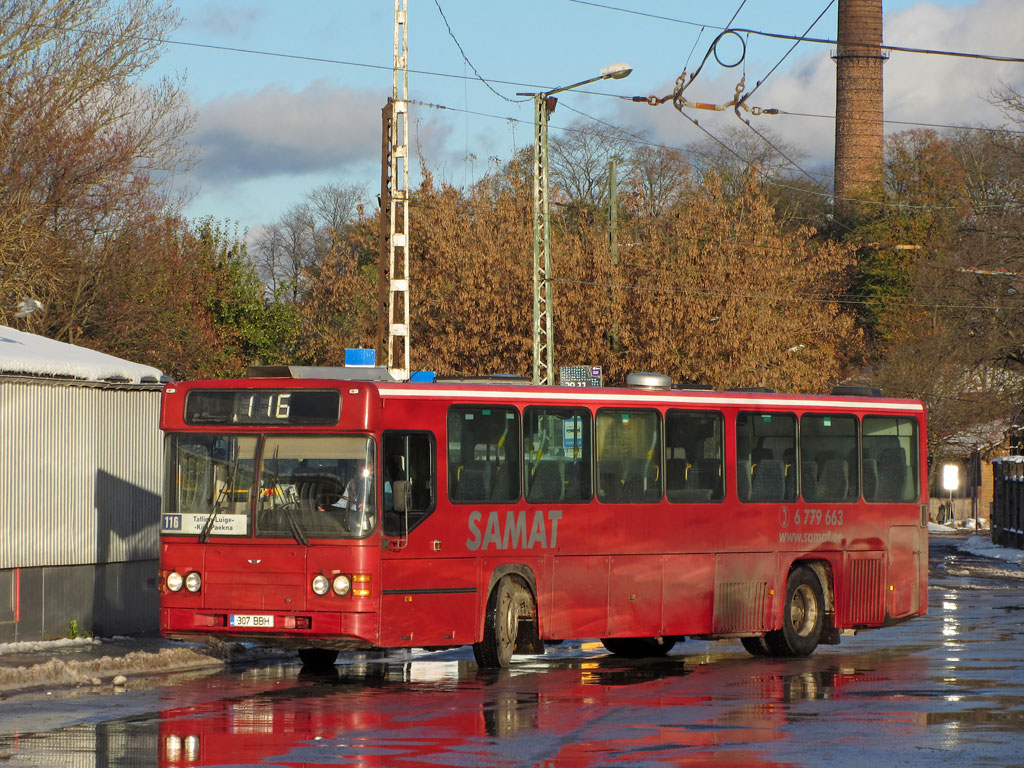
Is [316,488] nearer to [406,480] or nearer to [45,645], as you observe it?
[406,480]

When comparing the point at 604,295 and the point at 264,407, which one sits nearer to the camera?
the point at 264,407

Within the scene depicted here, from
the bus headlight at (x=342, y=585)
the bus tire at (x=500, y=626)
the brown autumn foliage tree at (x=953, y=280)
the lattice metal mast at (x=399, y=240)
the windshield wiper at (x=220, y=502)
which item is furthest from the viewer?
the brown autumn foliage tree at (x=953, y=280)

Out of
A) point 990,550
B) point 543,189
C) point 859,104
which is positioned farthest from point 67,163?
point 859,104

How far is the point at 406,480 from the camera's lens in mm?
15102

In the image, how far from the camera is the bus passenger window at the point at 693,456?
695 inches

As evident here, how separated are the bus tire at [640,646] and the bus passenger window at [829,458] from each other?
90.8 inches

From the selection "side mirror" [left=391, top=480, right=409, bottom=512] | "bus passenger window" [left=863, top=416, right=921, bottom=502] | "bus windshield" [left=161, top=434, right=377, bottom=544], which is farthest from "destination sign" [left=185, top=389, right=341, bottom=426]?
"bus passenger window" [left=863, top=416, right=921, bottom=502]

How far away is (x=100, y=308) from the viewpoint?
110 feet

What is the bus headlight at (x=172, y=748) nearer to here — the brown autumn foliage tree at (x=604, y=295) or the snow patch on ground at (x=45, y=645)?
the snow patch on ground at (x=45, y=645)

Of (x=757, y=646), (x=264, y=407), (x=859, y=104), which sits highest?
(x=859, y=104)

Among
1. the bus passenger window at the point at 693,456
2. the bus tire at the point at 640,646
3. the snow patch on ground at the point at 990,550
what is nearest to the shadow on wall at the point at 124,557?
the bus tire at the point at 640,646

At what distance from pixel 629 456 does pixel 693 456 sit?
3.24ft

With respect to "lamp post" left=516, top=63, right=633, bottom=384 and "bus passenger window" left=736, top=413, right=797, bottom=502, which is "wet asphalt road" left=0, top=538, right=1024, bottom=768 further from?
"lamp post" left=516, top=63, right=633, bottom=384

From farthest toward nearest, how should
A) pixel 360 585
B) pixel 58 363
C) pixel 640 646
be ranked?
pixel 640 646 → pixel 58 363 → pixel 360 585
